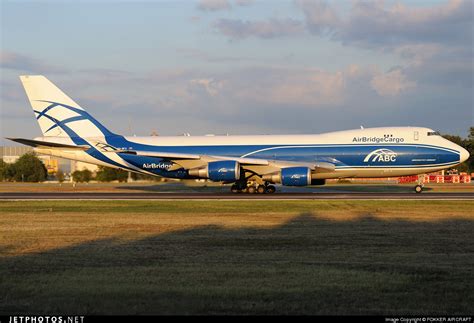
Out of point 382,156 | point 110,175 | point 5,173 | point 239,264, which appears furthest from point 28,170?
point 239,264

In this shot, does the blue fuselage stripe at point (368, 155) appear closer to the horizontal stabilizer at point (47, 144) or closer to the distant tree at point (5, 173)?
the horizontal stabilizer at point (47, 144)

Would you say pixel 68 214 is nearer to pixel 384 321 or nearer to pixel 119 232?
pixel 119 232

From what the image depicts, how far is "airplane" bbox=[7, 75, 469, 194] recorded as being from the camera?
1521 inches

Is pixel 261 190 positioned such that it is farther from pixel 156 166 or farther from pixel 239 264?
pixel 239 264

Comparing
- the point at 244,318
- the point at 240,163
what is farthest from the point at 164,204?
the point at 244,318

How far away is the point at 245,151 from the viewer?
40.8m

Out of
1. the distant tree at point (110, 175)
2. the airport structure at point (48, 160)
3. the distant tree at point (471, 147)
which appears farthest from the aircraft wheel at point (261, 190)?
the airport structure at point (48, 160)

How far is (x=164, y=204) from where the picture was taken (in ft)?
98.3

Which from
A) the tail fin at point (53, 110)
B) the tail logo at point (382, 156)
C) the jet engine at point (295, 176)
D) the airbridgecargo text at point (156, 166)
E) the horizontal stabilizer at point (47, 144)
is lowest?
the jet engine at point (295, 176)

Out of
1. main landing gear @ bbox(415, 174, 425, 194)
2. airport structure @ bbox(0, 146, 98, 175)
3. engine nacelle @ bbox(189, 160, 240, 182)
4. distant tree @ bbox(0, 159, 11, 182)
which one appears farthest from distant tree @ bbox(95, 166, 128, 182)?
main landing gear @ bbox(415, 174, 425, 194)

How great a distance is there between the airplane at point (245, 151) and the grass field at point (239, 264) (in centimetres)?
→ 1526

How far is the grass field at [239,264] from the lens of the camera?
8914 millimetres

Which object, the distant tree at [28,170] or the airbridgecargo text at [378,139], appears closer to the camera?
the airbridgecargo text at [378,139]

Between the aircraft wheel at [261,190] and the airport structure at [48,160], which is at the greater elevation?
→ the airport structure at [48,160]
